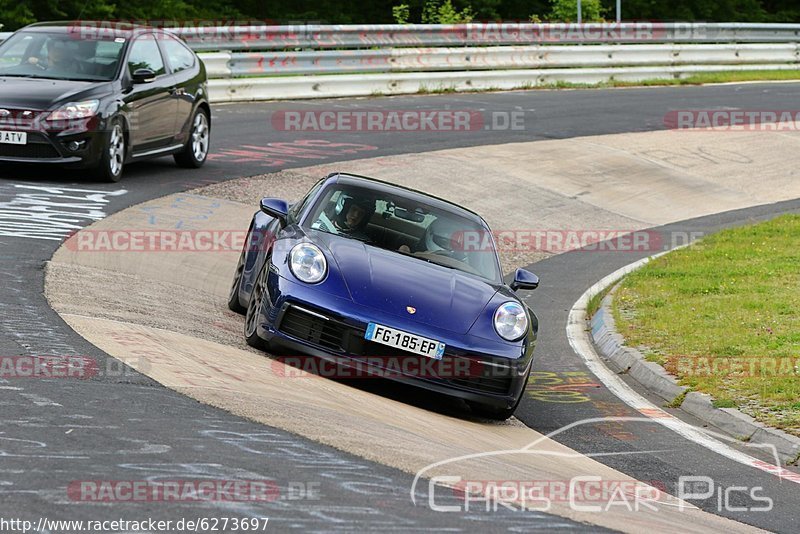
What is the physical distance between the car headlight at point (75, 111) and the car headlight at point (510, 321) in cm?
726

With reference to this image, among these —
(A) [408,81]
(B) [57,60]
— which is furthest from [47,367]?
(A) [408,81]

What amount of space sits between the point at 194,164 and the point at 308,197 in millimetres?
7789

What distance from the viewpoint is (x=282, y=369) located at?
8000mm

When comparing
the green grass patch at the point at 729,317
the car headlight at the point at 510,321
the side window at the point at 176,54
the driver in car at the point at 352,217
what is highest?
the side window at the point at 176,54

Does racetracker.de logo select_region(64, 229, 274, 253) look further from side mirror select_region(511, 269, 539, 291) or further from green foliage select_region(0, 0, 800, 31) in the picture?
green foliage select_region(0, 0, 800, 31)

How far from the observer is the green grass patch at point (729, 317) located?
9.33m

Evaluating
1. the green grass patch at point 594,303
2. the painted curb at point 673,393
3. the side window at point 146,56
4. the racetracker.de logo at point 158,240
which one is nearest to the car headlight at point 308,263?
the racetracker.de logo at point 158,240

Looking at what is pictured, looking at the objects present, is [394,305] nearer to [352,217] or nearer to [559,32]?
[352,217]

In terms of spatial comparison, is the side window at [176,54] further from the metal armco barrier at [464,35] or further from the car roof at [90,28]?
the metal armco barrier at [464,35]

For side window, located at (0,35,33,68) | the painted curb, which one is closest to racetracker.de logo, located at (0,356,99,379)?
the painted curb

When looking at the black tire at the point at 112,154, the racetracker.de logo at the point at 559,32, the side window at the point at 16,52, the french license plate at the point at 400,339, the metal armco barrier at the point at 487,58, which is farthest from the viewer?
the racetracker.de logo at the point at 559,32

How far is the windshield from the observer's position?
30.0ft

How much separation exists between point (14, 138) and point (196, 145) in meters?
3.53

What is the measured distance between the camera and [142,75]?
15.0 meters
